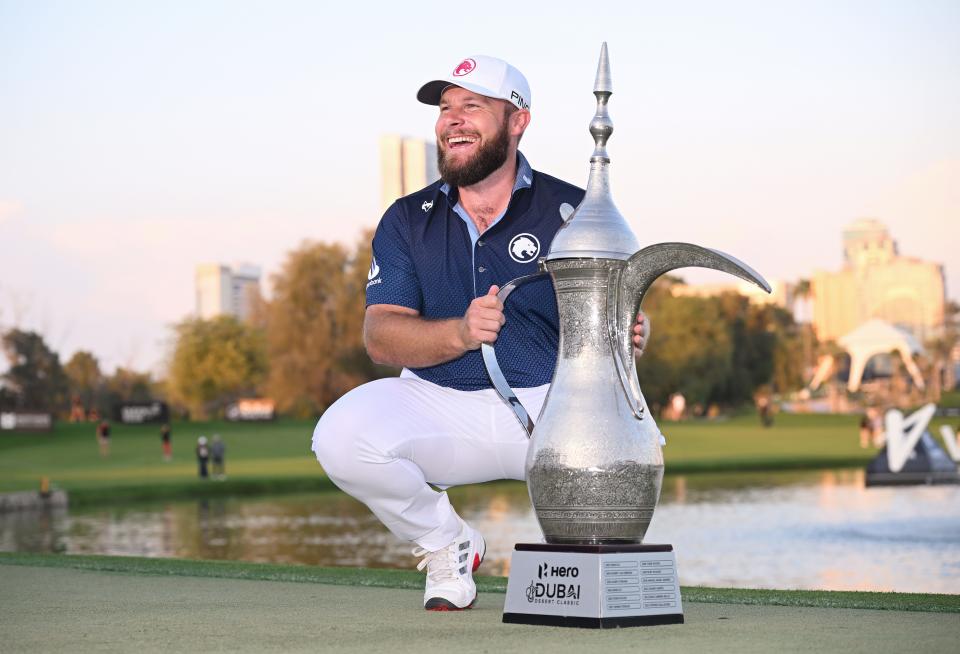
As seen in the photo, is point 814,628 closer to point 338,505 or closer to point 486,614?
point 486,614

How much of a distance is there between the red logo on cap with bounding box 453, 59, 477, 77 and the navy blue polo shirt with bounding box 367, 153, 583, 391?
512mm

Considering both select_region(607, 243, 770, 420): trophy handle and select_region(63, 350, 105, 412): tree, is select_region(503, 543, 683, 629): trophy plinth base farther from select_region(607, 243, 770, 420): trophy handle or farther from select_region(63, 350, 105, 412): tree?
select_region(63, 350, 105, 412): tree

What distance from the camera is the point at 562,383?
198 inches

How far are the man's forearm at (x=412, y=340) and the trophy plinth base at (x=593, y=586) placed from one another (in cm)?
93

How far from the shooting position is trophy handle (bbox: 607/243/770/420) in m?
5.06

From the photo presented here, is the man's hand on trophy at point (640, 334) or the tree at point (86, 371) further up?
the tree at point (86, 371)

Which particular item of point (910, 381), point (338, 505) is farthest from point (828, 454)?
point (910, 381)

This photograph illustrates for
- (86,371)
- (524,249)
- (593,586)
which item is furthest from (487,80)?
(86,371)

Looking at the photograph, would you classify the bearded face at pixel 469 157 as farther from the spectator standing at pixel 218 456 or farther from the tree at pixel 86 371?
the tree at pixel 86 371

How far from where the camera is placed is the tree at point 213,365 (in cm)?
11869

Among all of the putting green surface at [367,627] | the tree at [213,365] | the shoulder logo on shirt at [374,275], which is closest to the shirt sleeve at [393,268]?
the shoulder logo on shirt at [374,275]

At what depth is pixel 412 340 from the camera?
5.78 meters

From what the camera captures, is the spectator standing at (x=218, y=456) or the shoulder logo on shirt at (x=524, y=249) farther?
the spectator standing at (x=218, y=456)

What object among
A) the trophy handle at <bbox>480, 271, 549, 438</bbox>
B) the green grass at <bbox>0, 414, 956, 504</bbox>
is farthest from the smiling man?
the green grass at <bbox>0, 414, 956, 504</bbox>
